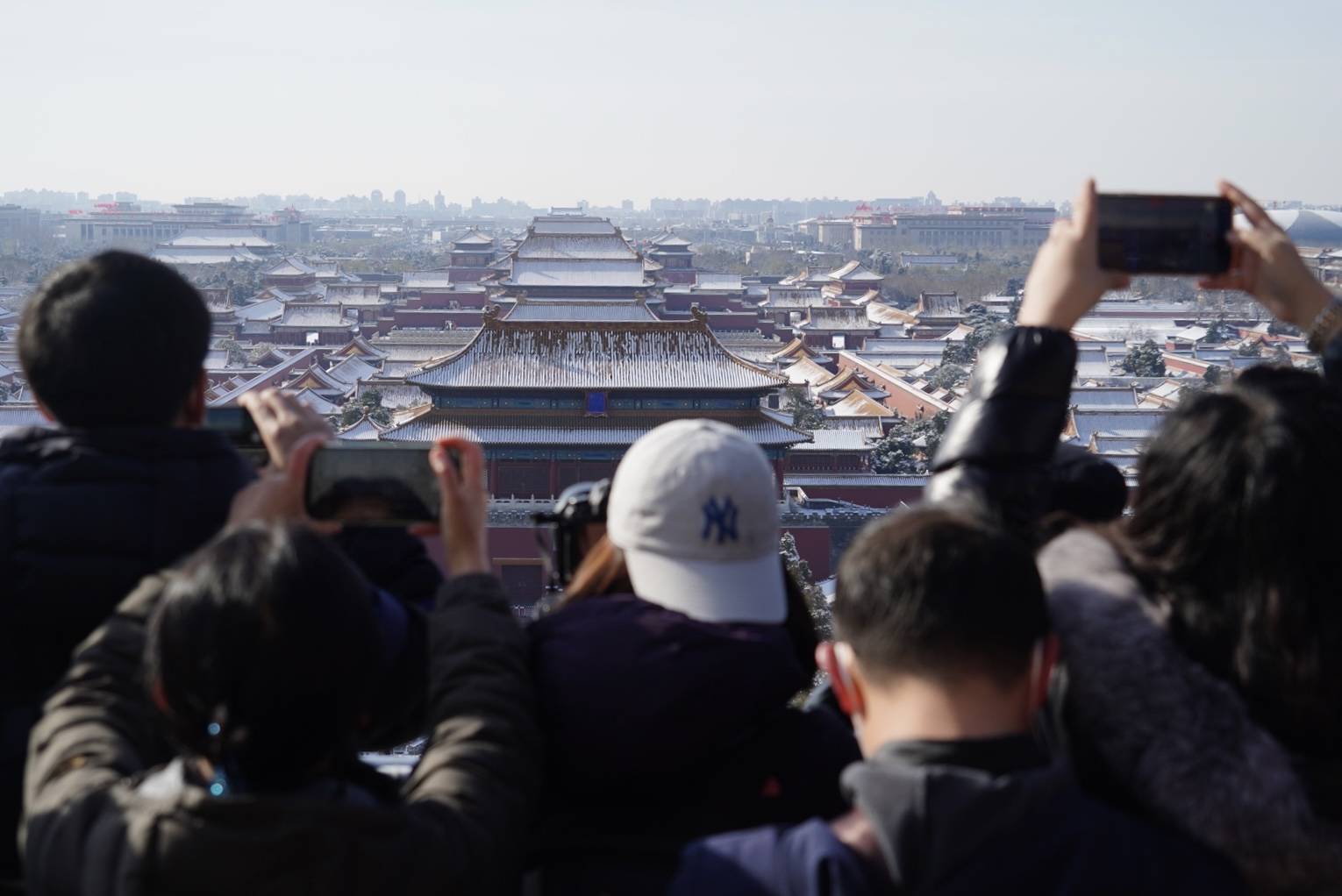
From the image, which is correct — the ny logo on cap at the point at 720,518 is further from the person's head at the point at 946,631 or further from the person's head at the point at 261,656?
the person's head at the point at 261,656

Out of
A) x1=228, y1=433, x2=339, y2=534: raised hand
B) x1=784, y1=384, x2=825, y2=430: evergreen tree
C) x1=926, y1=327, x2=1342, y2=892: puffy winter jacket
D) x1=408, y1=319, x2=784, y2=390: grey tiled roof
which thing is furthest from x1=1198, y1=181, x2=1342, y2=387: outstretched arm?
x1=784, y1=384, x2=825, y2=430: evergreen tree

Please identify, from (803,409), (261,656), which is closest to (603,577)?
(261,656)

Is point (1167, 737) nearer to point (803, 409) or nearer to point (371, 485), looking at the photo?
point (371, 485)

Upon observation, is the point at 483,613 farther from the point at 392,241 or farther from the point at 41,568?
the point at 392,241

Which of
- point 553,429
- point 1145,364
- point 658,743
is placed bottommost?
point 1145,364

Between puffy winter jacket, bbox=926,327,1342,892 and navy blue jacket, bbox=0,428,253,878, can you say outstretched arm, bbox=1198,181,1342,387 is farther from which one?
navy blue jacket, bbox=0,428,253,878

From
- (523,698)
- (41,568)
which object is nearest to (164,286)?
(41,568)

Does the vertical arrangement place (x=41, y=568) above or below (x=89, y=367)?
below
